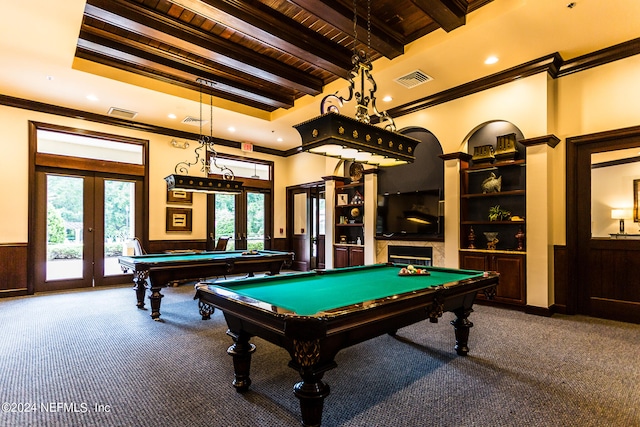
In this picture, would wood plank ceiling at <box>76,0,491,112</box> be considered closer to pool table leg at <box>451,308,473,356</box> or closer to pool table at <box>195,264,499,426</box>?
pool table at <box>195,264,499,426</box>

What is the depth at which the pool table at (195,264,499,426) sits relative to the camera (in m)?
1.70

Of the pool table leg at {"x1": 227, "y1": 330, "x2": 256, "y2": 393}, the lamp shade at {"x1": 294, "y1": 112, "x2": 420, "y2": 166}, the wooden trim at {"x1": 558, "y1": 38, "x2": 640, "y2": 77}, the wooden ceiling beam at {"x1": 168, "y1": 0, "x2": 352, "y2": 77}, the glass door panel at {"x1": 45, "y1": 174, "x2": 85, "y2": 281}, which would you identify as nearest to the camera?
the pool table leg at {"x1": 227, "y1": 330, "x2": 256, "y2": 393}

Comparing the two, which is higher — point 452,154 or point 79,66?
point 79,66

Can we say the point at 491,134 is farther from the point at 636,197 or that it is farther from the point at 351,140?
the point at 351,140

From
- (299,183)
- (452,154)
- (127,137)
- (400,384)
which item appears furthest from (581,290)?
(127,137)

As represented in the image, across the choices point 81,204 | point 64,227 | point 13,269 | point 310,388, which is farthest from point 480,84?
point 13,269

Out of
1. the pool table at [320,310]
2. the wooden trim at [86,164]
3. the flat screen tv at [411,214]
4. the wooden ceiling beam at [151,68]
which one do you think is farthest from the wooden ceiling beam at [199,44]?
the wooden trim at [86,164]

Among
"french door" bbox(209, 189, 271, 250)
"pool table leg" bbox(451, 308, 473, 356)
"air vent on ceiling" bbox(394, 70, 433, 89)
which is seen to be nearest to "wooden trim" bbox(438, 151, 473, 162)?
"air vent on ceiling" bbox(394, 70, 433, 89)

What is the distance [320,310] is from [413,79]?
4.37 meters

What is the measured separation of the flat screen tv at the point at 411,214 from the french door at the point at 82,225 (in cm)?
513

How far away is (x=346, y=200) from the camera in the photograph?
24.2 ft

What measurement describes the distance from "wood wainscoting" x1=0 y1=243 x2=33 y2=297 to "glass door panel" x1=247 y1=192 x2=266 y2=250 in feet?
14.4

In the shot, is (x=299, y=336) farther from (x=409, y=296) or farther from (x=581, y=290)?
(x=581, y=290)

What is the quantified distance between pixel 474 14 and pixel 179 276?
4791 millimetres
